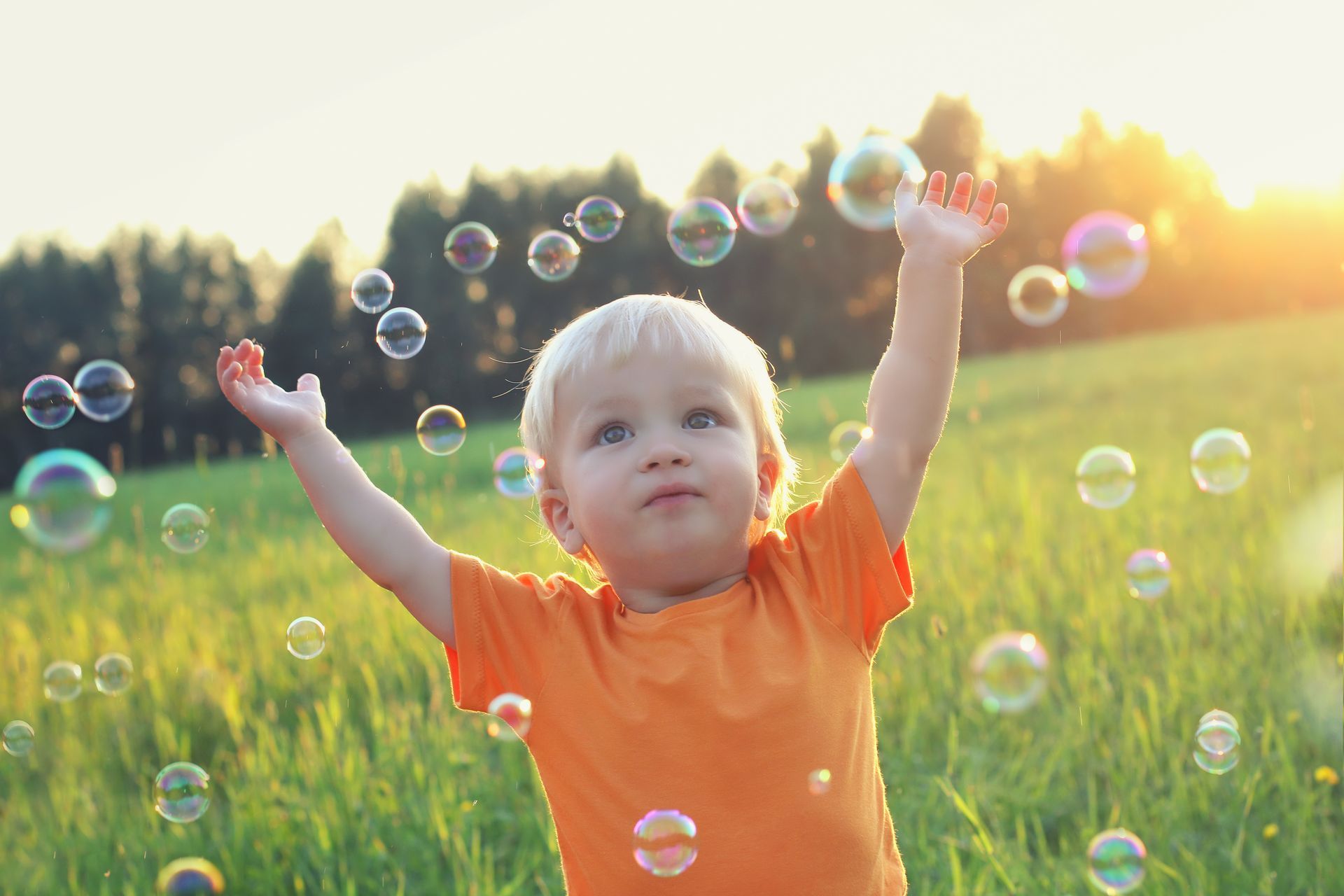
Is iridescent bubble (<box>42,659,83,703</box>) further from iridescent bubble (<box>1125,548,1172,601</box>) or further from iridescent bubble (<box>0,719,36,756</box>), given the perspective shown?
iridescent bubble (<box>1125,548,1172,601</box>)

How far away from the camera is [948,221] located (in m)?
2.20

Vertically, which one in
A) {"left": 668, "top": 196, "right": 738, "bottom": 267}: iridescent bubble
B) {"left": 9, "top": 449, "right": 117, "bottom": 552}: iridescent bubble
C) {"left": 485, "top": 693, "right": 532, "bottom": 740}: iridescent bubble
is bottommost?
{"left": 485, "top": 693, "right": 532, "bottom": 740}: iridescent bubble

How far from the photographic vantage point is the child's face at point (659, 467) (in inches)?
77.2

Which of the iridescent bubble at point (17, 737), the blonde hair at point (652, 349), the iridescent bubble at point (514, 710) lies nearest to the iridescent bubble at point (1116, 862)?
the blonde hair at point (652, 349)

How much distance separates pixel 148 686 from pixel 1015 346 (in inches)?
1599

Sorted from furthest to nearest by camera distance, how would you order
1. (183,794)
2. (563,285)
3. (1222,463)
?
1. (563,285)
2. (1222,463)
3. (183,794)

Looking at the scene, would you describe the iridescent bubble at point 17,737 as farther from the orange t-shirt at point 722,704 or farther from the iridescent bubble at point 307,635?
the orange t-shirt at point 722,704

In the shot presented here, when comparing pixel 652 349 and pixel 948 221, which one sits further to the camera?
pixel 948 221

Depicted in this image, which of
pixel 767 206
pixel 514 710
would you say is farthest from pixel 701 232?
pixel 514 710

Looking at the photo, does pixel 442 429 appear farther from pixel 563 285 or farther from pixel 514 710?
pixel 563 285

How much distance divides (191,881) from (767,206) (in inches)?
108

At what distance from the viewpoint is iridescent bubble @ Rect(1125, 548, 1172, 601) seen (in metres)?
3.49

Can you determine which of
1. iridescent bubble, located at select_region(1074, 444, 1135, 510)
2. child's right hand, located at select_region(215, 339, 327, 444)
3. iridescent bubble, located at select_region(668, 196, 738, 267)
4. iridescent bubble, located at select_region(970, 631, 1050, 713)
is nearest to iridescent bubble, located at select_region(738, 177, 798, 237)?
iridescent bubble, located at select_region(668, 196, 738, 267)

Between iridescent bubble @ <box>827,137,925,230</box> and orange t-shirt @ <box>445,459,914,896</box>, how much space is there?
5.32 ft
